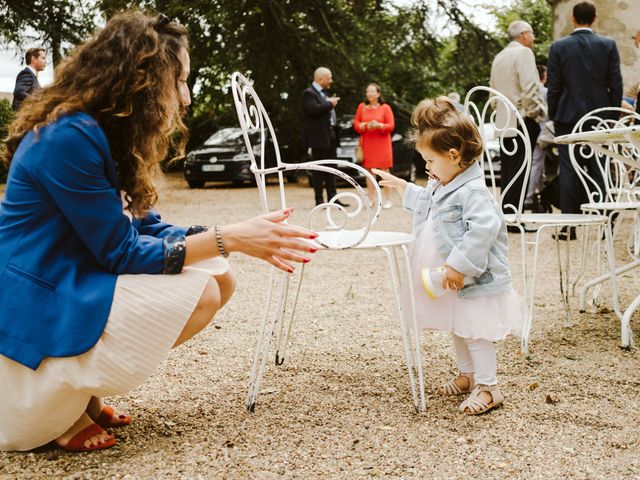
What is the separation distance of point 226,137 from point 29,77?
23.0 feet

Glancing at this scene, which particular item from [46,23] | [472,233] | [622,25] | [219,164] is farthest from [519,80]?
[219,164]

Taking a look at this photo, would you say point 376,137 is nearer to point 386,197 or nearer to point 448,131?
point 386,197

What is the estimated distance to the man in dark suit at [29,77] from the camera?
348 inches

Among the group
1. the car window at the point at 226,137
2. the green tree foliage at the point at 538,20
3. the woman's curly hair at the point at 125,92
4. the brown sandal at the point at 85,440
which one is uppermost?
the green tree foliage at the point at 538,20

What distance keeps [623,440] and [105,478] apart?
5.19 ft

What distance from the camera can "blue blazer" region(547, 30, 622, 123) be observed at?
21.1 feet

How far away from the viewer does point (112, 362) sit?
84.3 inches

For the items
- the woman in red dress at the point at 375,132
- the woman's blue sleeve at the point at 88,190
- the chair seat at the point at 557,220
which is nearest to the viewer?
the woman's blue sleeve at the point at 88,190

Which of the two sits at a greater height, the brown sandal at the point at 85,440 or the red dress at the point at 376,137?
the red dress at the point at 376,137

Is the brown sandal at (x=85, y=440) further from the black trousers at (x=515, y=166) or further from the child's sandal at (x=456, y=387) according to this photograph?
the black trousers at (x=515, y=166)

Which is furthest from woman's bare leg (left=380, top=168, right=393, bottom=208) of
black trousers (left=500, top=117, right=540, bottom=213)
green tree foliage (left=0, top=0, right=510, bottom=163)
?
green tree foliage (left=0, top=0, right=510, bottom=163)

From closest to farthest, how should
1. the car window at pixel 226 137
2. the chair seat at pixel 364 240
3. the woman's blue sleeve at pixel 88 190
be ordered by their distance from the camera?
the woman's blue sleeve at pixel 88 190
the chair seat at pixel 364 240
the car window at pixel 226 137

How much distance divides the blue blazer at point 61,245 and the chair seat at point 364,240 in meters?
0.64

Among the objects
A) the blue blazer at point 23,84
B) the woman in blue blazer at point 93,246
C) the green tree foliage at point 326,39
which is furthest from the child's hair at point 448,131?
the green tree foliage at point 326,39
